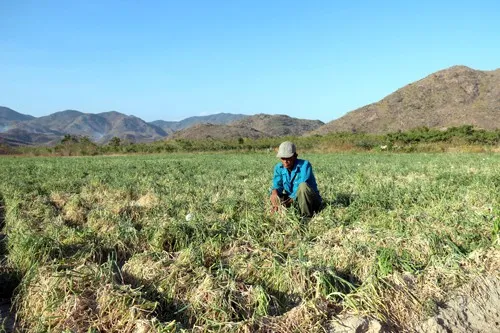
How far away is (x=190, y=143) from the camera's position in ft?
156

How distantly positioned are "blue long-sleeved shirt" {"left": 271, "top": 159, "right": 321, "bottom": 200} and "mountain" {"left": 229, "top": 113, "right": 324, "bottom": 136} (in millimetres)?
115972

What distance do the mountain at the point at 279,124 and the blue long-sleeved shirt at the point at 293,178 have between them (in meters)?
116

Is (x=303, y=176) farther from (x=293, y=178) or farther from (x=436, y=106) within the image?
(x=436, y=106)

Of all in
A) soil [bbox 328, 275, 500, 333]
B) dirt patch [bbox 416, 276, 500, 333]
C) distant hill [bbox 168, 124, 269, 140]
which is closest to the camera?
soil [bbox 328, 275, 500, 333]

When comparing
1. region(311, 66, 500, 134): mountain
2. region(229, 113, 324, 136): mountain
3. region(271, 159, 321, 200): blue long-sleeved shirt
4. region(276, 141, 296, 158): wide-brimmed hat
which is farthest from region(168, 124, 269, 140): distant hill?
region(276, 141, 296, 158): wide-brimmed hat

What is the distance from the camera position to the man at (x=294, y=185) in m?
5.57

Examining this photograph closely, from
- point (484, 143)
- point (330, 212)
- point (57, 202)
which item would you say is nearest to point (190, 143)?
point (484, 143)

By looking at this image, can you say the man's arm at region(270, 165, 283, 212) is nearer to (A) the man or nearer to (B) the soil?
Answer: (A) the man

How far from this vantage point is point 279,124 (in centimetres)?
13075

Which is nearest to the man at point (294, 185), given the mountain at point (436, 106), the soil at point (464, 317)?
the soil at point (464, 317)

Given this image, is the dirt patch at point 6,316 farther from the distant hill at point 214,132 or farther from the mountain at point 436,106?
the distant hill at point 214,132

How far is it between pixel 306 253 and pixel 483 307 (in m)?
1.62

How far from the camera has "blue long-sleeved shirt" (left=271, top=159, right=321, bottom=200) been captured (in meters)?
5.83

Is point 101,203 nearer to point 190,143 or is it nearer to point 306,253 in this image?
point 306,253
